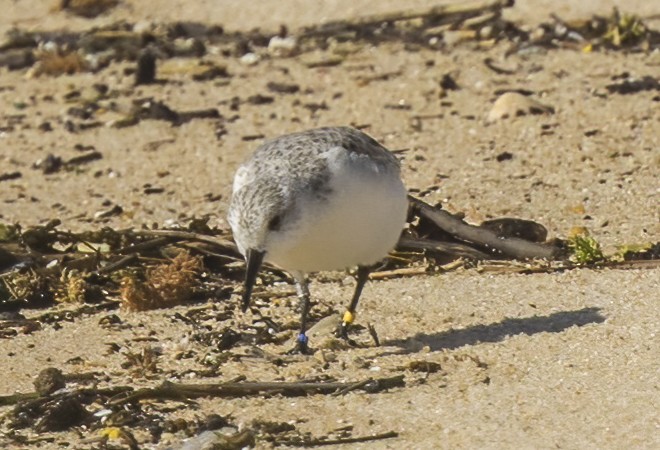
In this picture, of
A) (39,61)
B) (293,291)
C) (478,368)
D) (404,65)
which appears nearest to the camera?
(478,368)

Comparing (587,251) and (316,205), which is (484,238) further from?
(316,205)

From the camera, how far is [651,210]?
8.00 m

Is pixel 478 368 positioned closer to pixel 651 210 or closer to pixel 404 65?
pixel 651 210

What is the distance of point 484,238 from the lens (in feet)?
24.1

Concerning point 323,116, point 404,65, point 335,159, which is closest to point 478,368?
point 335,159

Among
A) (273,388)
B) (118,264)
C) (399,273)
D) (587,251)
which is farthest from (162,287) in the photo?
(587,251)

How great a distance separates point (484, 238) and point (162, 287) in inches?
64.3

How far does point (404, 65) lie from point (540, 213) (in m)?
3.29

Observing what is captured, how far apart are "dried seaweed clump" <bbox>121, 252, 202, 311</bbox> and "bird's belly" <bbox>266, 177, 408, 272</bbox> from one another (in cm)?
107

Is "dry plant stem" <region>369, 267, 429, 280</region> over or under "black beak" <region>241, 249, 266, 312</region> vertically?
under

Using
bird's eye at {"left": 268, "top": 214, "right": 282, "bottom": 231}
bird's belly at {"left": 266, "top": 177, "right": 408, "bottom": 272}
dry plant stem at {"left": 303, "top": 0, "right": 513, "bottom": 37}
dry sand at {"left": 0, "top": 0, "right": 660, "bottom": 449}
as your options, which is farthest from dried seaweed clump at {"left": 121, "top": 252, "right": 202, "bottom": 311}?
dry plant stem at {"left": 303, "top": 0, "right": 513, "bottom": 37}

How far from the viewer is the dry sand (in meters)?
5.38

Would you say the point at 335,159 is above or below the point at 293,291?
above

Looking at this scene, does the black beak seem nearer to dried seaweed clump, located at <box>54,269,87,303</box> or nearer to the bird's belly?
the bird's belly
